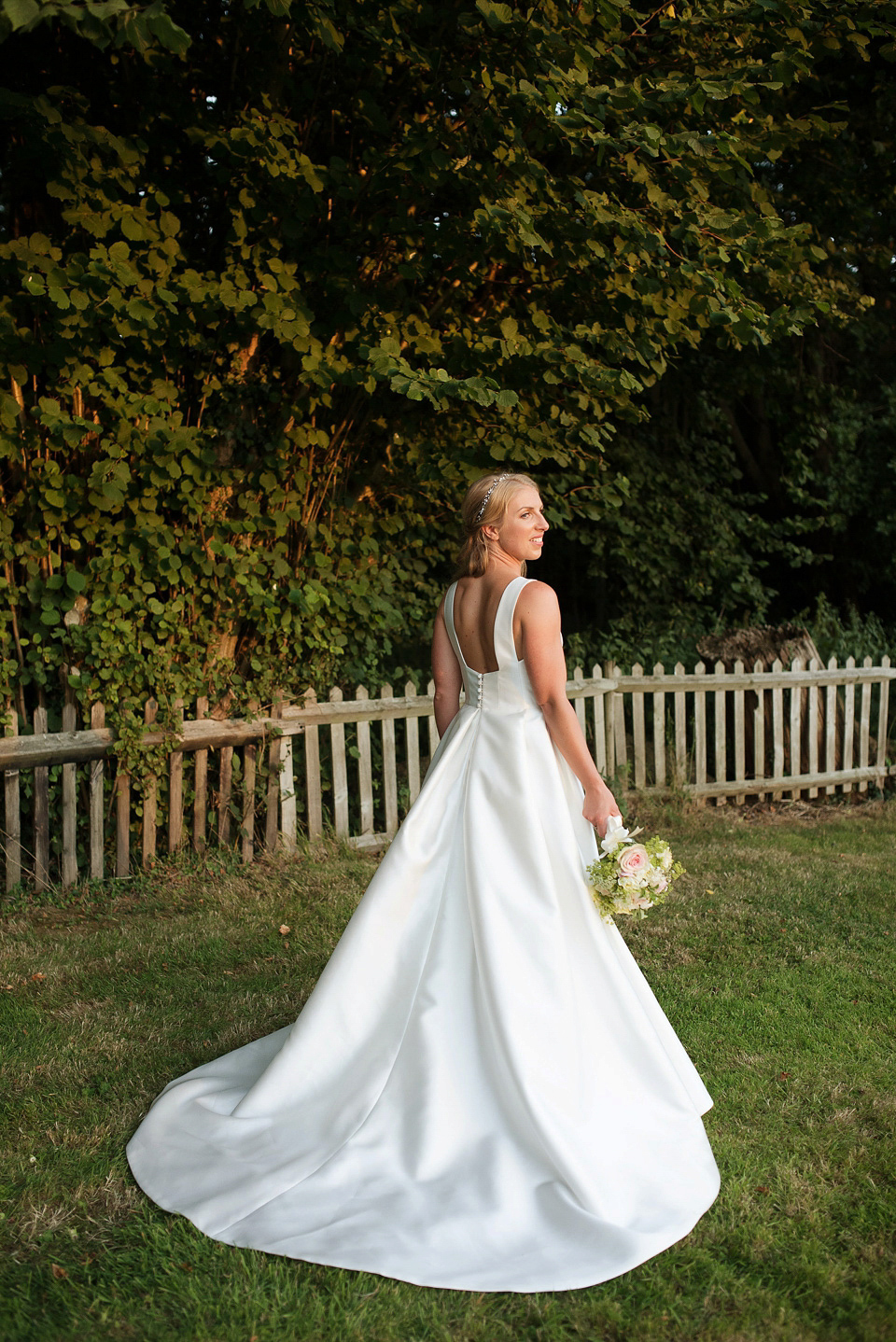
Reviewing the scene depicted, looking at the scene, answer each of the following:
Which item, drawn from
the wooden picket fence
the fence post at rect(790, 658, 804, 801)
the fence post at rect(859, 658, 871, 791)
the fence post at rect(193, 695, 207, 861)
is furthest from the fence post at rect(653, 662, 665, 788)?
the fence post at rect(193, 695, 207, 861)

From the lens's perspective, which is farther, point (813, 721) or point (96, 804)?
point (813, 721)

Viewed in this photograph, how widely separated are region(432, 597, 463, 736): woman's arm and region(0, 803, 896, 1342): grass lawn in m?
1.49

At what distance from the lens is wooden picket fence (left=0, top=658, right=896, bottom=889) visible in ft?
18.7

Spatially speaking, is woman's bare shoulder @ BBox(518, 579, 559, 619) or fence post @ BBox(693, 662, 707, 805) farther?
fence post @ BBox(693, 662, 707, 805)

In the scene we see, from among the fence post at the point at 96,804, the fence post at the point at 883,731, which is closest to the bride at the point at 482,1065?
the fence post at the point at 96,804

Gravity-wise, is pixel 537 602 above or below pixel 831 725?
above

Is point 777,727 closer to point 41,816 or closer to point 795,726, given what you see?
point 795,726

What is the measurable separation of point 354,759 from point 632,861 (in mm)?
4112

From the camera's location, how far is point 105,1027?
3.99 meters

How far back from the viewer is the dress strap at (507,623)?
3205mm

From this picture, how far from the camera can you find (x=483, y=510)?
335cm

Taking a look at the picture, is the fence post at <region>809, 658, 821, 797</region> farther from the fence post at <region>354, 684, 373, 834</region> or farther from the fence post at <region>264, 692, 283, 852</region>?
the fence post at <region>264, 692, 283, 852</region>

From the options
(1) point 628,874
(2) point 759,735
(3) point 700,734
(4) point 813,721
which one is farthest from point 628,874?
(4) point 813,721

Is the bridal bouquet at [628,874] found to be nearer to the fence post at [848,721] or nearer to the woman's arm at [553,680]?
the woman's arm at [553,680]
